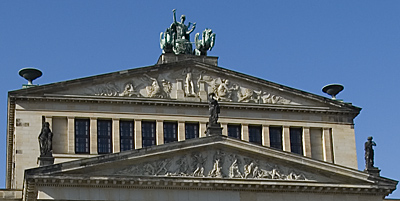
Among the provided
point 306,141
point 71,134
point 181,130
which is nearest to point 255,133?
point 306,141

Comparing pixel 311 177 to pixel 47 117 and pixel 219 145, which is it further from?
pixel 47 117

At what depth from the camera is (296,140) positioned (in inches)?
1953

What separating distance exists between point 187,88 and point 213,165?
788 cm

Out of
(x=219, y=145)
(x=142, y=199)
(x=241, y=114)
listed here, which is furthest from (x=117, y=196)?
(x=241, y=114)

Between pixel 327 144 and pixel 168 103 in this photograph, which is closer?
pixel 168 103

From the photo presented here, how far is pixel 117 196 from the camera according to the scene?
40.6 metres

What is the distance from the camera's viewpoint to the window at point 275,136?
4912 cm

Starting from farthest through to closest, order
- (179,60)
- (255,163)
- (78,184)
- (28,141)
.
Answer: (179,60), (28,141), (255,163), (78,184)

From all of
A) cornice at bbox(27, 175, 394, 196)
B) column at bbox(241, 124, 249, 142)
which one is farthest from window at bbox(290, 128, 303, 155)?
cornice at bbox(27, 175, 394, 196)

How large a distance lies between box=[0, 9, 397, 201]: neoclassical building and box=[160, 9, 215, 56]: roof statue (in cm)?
16

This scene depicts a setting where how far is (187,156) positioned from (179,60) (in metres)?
8.96

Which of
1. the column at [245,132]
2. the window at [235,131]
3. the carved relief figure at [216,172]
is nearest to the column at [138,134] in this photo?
the window at [235,131]

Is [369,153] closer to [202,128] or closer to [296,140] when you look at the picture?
[296,140]

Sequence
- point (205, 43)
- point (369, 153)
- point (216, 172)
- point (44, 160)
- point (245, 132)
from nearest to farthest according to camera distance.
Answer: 1. point (44, 160)
2. point (216, 172)
3. point (369, 153)
4. point (245, 132)
5. point (205, 43)
